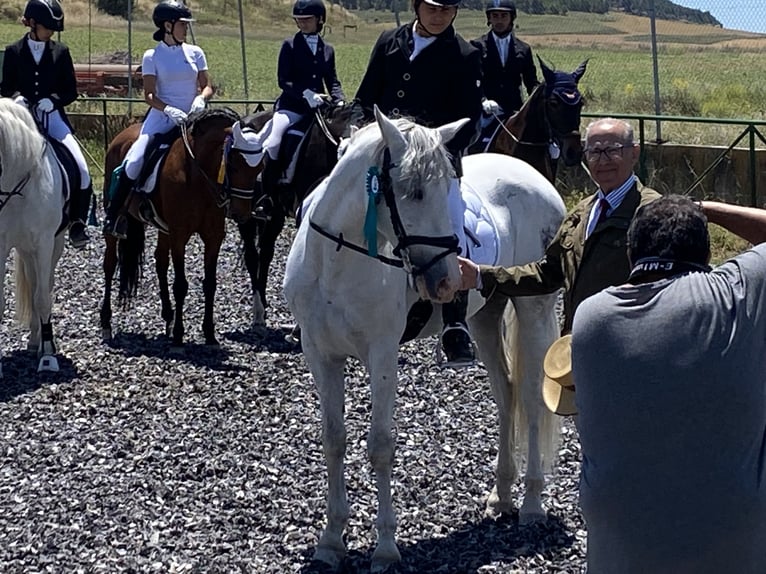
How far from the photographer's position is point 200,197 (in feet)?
33.9

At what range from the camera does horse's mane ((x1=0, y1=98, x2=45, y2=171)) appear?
899 cm

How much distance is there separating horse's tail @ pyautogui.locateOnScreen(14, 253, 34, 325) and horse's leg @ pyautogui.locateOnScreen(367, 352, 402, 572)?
523 centimetres

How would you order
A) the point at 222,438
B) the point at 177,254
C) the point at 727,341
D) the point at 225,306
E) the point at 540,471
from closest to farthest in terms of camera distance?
the point at 727,341 < the point at 540,471 < the point at 222,438 < the point at 177,254 < the point at 225,306

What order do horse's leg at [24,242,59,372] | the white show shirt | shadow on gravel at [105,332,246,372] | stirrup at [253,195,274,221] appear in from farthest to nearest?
the white show shirt
stirrup at [253,195,274,221]
shadow on gravel at [105,332,246,372]
horse's leg at [24,242,59,372]

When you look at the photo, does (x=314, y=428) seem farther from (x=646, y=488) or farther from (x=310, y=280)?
(x=646, y=488)

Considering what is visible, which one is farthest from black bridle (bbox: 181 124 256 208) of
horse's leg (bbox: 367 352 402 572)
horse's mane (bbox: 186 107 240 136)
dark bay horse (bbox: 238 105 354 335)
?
horse's leg (bbox: 367 352 402 572)

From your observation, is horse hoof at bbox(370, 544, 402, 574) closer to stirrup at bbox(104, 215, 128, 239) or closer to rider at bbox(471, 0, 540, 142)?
stirrup at bbox(104, 215, 128, 239)

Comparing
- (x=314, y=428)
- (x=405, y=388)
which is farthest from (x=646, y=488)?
(x=405, y=388)

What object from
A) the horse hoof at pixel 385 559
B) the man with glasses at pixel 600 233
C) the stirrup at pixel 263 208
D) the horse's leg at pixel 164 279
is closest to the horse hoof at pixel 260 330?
the horse's leg at pixel 164 279

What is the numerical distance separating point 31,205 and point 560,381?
6.38 meters

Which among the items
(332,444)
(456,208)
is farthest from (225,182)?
(456,208)

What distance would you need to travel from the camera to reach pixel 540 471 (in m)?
6.18

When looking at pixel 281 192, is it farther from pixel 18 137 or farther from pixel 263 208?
pixel 18 137

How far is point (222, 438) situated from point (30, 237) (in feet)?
9.12
